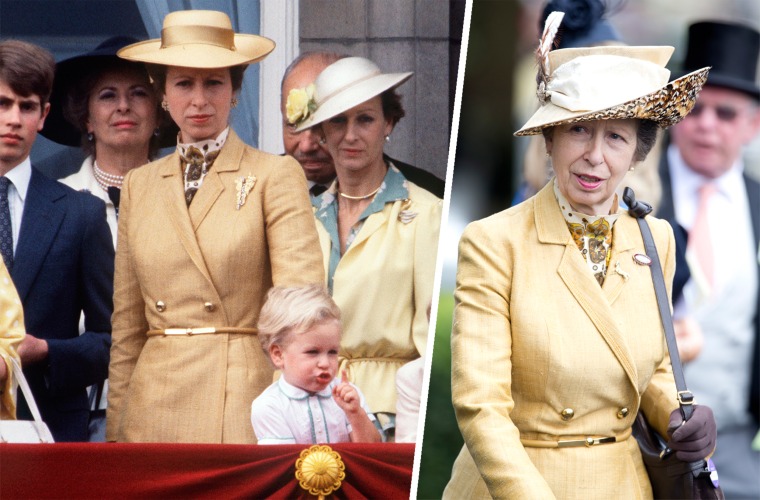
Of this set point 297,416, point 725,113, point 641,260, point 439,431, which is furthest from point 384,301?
point 725,113

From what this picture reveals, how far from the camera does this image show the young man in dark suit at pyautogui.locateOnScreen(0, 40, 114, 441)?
5.42 metres

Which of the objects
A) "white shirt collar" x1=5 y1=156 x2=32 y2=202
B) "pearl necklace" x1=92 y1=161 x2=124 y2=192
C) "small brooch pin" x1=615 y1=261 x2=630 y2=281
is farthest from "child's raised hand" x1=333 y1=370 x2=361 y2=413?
"small brooch pin" x1=615 y1=261 x2=630 y2=281

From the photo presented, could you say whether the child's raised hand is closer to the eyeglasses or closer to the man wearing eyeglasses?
the man wearing eyeglasses

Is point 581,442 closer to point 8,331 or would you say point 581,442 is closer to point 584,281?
point 584,281

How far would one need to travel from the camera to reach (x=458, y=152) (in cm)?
719

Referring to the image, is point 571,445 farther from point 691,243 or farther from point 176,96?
point 691,243

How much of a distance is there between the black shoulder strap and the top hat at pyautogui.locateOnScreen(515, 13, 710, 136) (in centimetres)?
30

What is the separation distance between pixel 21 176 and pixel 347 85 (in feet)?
4.58

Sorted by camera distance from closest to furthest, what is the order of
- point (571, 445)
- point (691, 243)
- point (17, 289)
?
point (571, 445)
point (17, 289)
point (691, 243)

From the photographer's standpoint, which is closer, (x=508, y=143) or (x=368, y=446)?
(x=368, y=446)

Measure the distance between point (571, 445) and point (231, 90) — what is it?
2502mm

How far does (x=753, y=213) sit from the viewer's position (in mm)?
6949

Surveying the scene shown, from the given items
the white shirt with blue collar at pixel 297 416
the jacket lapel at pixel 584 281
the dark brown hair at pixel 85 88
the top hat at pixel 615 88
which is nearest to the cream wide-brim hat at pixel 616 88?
the top hat at pixel 615 88

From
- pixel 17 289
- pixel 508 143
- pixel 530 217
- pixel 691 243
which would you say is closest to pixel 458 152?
pixel 508 143
